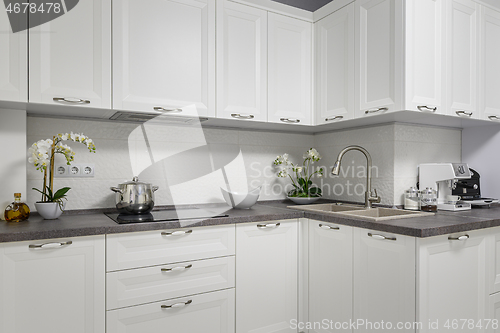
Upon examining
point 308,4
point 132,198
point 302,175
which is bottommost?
point 132,198

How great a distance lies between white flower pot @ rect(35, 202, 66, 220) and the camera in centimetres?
185

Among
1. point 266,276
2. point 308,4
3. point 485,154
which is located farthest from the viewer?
point 308,4

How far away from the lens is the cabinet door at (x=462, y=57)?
2170 millimetres

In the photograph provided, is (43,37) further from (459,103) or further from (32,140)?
(459,103)

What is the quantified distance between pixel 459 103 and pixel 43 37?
8.01 feet

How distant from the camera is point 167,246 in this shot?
6.12 ft

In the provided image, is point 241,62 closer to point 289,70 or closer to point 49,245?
point 289,70

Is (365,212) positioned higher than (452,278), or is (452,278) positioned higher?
(365,212)

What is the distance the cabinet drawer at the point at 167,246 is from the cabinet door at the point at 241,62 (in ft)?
2.56

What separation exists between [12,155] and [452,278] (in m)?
2.40

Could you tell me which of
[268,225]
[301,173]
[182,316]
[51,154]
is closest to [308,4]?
[301,173]

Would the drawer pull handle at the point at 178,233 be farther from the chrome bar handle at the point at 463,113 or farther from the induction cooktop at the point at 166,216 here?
the chrome bar handle at the point at 463,113

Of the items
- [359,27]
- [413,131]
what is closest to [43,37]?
[359,27]

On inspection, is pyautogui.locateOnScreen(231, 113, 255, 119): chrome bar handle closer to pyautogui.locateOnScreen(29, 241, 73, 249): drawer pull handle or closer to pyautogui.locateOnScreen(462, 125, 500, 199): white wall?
pyautogui.locateOnScreen(29, 241, 73, 249): drawer pull handle
